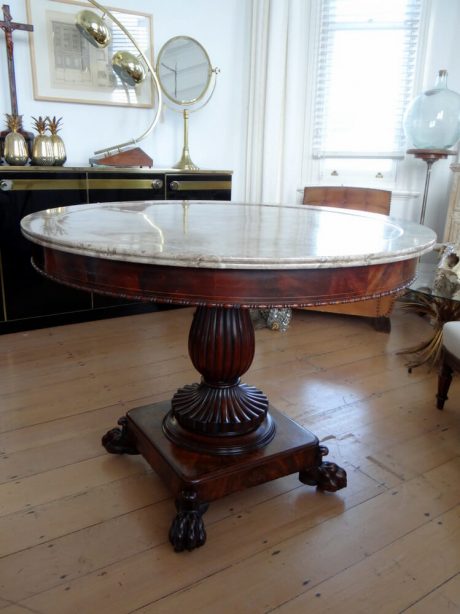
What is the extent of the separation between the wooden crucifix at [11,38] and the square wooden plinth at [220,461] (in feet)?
7.02

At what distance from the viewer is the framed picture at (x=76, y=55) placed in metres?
2.99

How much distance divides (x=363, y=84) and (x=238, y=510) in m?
3.32

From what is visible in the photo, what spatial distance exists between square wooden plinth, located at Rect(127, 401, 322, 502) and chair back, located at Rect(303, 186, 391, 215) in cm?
199

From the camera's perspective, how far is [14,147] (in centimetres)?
274

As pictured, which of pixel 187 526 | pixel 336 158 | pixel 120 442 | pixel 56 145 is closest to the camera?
pixel 187 526

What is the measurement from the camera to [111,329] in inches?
121

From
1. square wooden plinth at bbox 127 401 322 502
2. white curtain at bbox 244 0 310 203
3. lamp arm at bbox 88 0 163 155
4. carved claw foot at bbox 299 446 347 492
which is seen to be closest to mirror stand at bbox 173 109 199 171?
lamp arm at bbox 88 0 163 155

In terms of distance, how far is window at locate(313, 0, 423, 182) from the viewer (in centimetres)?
361

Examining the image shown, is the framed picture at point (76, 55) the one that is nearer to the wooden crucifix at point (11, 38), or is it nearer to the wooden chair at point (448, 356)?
the wooden crucifix at point (11, 38)

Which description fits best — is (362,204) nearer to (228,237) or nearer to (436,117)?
(436,117)

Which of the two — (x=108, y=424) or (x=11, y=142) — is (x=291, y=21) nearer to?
(x=11, y=142)

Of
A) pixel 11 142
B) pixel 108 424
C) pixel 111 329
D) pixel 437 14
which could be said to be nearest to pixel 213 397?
pixel 108 424

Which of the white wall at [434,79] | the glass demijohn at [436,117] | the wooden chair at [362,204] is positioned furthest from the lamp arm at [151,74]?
the white wall at [434,79]

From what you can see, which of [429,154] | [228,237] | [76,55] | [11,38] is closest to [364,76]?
[429,154]
